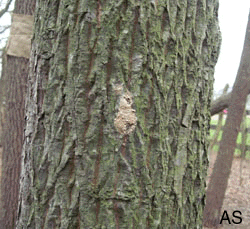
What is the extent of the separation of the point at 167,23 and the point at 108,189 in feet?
2.10

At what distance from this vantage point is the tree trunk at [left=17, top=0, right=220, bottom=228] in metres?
1.14

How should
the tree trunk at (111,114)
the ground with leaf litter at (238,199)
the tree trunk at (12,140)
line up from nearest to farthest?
the tree trunk at (111,114), the tree trunk at (12,140), the ground with leaf litter at (238,199)

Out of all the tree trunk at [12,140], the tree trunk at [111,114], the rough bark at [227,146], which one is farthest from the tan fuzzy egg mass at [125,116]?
the rough bark at [227,146]

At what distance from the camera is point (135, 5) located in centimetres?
114

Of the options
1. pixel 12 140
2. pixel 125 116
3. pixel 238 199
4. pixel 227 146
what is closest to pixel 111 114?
pixel 125 116

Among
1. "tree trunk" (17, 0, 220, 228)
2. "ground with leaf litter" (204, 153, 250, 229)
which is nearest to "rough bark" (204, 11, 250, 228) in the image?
"ground with leaf litter" (204, 153, 250, 229)

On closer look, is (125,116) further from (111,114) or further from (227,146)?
(227,146)

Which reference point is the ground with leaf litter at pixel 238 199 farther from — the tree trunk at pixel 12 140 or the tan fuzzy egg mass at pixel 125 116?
the tan fuzzy egg mass at pixel 125 116

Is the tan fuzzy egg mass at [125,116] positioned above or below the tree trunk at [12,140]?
above

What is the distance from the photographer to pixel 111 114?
1137mm

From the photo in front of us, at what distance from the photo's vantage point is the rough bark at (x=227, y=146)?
525 centimetres

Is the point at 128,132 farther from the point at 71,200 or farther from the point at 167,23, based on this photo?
the point at 167,23

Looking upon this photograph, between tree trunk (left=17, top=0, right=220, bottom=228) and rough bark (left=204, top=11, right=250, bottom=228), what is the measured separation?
4.28m

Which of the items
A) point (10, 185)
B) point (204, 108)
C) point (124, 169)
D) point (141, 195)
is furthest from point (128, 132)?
point (10, 185)
